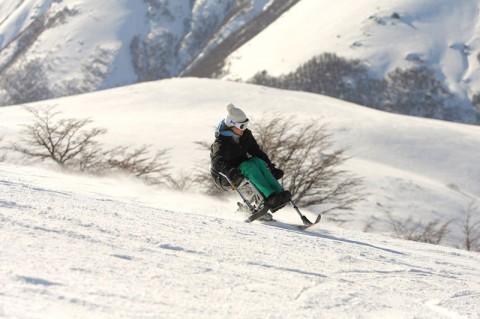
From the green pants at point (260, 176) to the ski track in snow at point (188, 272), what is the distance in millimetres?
1330

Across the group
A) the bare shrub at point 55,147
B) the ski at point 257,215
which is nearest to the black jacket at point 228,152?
the ski at point 257,215

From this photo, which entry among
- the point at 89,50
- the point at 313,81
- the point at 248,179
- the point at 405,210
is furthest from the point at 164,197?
the point at 89,50

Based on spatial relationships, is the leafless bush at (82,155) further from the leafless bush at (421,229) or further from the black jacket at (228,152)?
the black jacket at (228,152)

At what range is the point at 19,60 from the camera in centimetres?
19575

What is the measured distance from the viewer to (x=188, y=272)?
339 cm

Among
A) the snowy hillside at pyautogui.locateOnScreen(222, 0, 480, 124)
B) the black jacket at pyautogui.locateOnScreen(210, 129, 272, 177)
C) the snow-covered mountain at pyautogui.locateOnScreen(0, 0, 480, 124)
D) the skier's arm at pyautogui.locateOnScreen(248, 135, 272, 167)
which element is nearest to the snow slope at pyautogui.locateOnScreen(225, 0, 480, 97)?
the snowy hillside at pyautogui.locateOnScreen(222, 0, 480, 124)

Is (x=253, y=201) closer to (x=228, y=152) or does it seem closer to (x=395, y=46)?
(x=228, y=152)

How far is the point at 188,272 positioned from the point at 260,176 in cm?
359

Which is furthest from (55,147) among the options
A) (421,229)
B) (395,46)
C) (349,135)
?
(395,46)

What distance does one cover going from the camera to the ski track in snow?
108 inches

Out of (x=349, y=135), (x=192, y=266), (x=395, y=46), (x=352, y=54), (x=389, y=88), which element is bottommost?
(x=389, y=88)

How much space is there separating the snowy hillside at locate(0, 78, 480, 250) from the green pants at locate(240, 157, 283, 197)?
8.67m

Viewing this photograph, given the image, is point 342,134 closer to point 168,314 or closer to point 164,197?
point 164,197

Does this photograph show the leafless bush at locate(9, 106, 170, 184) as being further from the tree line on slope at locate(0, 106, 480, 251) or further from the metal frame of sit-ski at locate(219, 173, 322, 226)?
the metal frame of sit-ski at locate(219, 173, 322, 226)
